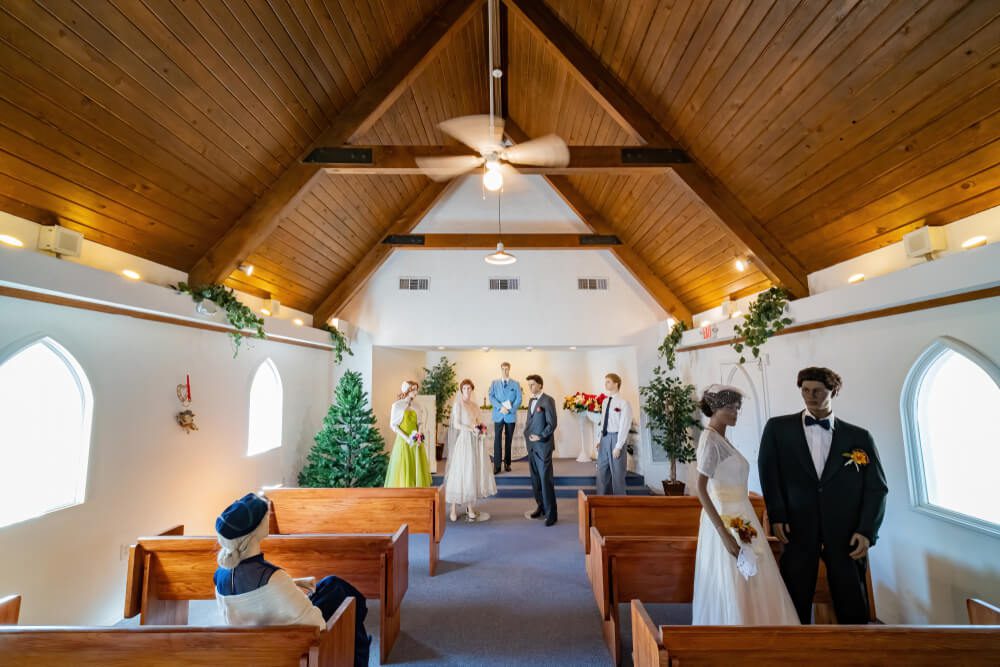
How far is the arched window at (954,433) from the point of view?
2732 mm

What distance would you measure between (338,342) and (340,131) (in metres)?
3.50

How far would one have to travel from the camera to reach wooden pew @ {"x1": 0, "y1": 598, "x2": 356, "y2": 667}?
161 cm

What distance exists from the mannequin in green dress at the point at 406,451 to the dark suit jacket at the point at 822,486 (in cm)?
381

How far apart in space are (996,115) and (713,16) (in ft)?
5.91

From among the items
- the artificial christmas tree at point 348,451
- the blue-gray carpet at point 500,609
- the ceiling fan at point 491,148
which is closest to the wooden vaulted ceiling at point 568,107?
the ceiling fan at point 491,148

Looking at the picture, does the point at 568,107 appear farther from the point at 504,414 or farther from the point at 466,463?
the point at 504,414

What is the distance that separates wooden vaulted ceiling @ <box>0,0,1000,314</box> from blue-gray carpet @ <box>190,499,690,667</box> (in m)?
3.34

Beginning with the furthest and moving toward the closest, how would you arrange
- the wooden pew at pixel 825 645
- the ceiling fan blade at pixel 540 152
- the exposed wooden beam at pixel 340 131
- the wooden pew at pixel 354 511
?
the exposed wooden beam at pixel 340 131
the wooden pew at pixel 354 511
the ceiling fan blade at pixel 540 152
the wooden pew at pixel 825 645

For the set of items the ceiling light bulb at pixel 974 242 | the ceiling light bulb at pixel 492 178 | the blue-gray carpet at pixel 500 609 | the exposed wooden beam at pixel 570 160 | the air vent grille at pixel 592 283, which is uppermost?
the exposed wooden beam at pixel 570 160

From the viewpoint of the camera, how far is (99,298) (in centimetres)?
312

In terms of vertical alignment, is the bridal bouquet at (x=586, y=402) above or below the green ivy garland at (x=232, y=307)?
below

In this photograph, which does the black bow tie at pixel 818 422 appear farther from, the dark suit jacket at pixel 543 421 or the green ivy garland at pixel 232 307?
the green ivy garland at pixel 232 307

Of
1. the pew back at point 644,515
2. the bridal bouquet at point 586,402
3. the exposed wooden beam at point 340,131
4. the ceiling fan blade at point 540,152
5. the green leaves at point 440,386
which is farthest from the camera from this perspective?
the green leaves at point 440,386

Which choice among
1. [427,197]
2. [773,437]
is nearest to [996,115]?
[773,437]
